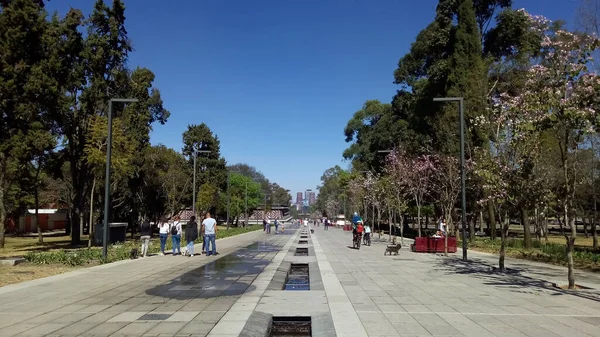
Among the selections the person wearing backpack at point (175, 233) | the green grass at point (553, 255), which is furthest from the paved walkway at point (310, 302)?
the person wearing backpack at point (175, 233)

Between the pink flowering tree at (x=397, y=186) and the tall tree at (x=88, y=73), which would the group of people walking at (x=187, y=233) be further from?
the pink flowering tree at (x=397, y=186)

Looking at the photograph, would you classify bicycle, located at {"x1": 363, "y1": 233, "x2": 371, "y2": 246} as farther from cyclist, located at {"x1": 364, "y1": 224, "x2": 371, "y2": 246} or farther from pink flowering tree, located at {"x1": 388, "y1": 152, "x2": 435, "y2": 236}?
pink flowering tree, located at {"x1": 388, "y1": 152, "x2": 435, "y2": 236}

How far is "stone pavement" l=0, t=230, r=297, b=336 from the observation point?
7.05m

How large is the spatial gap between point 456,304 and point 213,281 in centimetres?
622

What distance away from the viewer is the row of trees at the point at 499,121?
451 inches

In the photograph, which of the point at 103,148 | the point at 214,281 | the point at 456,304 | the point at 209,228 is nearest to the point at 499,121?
the point at 456,304

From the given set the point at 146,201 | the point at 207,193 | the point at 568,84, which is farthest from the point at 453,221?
the point at 146,201

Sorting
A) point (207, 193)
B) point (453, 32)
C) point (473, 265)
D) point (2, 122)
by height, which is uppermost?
point (453, 32)

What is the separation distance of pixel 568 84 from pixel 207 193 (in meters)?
31.0

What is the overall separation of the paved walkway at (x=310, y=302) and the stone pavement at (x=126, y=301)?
2 centimetres

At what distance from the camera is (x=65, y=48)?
85.7ft

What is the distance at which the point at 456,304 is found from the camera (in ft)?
29.9

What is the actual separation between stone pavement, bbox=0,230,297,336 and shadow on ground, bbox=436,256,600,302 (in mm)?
6389

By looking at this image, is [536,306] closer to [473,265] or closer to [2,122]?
[473,265]
